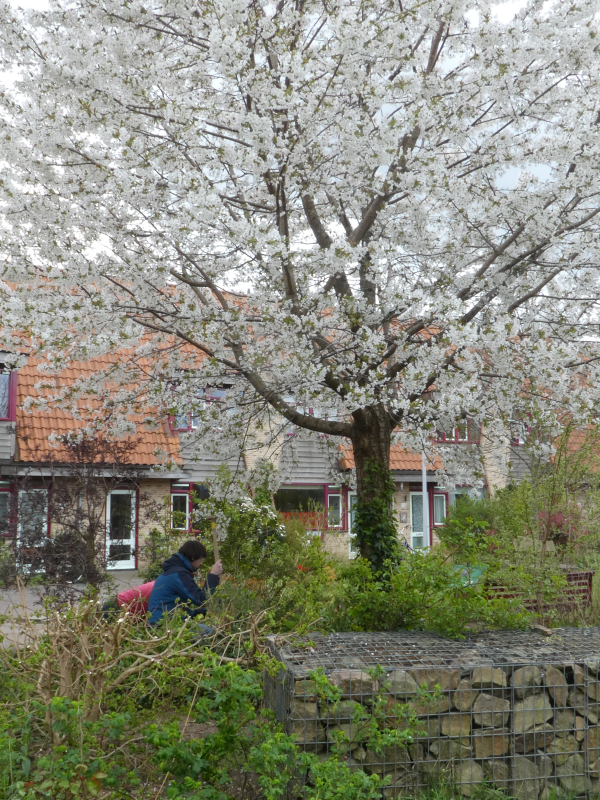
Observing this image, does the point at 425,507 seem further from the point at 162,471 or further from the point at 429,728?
the point at 429,728

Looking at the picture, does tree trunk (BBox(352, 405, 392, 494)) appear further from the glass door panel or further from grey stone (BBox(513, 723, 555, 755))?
the glass door panel

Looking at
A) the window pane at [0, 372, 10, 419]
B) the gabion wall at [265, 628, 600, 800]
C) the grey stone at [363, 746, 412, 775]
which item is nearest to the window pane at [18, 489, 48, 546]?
the window pane at [0, 372, 10, 419]

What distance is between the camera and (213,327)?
6605 millimetres

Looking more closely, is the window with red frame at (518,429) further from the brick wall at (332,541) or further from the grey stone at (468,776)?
the grey stone at (468,776)

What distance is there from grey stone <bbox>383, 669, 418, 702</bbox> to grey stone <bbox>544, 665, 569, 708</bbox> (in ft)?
2.53

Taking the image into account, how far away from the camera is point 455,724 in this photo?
12.1ft

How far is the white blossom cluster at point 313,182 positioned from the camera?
6375 millimetres

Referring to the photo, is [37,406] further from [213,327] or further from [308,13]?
[308,13]

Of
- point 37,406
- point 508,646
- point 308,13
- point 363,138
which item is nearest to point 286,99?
point 363,138

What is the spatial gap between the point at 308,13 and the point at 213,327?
3.50 m

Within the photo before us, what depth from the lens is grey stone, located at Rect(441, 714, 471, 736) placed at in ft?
12.1

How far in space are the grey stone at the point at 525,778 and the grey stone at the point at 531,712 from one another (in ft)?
0.53

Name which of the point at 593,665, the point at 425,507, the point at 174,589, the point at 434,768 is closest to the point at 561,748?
the point at 593,665

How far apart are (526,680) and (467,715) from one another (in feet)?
1.25
